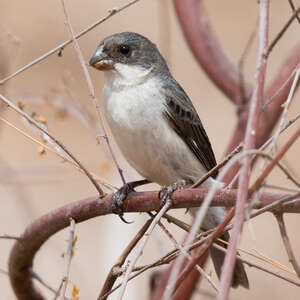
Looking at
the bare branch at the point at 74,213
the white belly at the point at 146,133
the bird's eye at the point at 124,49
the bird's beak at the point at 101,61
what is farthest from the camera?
the bird's eye at the point at 124,49

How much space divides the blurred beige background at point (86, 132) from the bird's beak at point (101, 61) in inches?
9.1

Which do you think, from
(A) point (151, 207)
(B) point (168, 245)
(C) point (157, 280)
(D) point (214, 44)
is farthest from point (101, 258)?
(A) point (151, 207)

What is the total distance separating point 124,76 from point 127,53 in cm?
20

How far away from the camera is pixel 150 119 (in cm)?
373

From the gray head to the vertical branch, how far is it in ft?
6.03

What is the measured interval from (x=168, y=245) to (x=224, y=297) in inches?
210

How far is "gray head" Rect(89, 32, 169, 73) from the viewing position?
12.7 feet

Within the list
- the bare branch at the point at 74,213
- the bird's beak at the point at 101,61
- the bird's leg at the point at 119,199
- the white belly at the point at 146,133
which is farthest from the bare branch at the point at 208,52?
the bare branch at the point at 74,213

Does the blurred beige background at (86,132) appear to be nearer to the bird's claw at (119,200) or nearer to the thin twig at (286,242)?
the bird's claw at (119,200)

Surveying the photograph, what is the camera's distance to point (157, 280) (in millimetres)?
4074

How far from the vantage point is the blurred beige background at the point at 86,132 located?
17.4ft

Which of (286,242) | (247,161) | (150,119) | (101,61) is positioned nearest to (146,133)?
(150,119)

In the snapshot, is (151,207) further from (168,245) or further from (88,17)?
(88,17)

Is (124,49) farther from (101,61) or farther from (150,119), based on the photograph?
(150,119)
